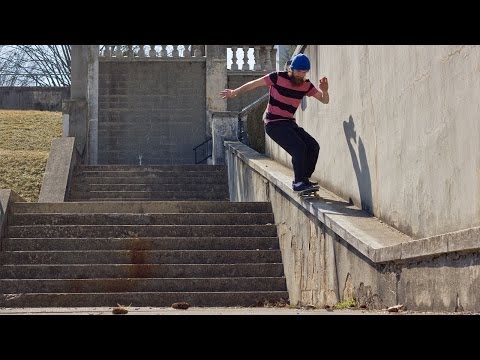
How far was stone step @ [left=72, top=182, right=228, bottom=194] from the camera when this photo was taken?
15.5 m

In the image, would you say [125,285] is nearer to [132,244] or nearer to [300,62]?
[132,244]

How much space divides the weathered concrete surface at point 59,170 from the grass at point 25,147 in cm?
55

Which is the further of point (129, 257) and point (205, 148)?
point (205, 148)

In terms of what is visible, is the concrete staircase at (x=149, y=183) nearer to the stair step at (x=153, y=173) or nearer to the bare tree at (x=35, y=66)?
the stair step at (x=153, y=173)

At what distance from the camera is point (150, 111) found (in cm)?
2300

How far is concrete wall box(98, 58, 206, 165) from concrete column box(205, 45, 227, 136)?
0.68 ft

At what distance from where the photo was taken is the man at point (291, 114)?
8531 mm

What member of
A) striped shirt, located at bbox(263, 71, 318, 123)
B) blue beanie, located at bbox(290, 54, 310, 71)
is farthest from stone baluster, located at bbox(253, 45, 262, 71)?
blue beanie, located at bbox(290, 54, 310, 71)

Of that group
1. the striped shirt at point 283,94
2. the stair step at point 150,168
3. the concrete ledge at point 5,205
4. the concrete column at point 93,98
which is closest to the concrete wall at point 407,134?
the striped shirt at point 283,94

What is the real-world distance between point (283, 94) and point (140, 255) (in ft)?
7.75

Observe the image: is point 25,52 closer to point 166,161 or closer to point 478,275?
point 166,161

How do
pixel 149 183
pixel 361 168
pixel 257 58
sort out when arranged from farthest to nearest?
pixel 257 58
pixel 149 183
pixel 361 168

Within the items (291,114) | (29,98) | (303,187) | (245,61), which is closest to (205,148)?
(245,61)
